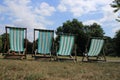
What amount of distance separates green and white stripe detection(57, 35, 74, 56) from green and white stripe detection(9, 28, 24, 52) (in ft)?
6.12

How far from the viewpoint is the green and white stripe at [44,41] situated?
1368cm

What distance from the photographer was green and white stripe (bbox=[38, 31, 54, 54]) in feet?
44.9

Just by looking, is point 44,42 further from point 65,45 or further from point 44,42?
point 65,45

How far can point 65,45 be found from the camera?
555 inches

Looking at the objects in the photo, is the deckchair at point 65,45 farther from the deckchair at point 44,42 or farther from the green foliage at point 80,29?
the green foliage at point 80,29

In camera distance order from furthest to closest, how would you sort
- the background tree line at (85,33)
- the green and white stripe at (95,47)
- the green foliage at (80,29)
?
the green foliage at (80,29)
the background tree line at (85,33)
the green and white stripe at (95,47)

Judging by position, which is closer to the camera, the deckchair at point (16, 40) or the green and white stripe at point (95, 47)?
the deckchair at point (16, 40)

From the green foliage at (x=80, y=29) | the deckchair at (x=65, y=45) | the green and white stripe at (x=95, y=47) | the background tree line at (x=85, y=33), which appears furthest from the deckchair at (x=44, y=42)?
the green foliage at (x=80, y=29)

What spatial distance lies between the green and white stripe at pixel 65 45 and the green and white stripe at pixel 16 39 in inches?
73.4

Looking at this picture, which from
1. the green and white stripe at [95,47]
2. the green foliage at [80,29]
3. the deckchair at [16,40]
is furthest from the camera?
the green foliage at [80,29]

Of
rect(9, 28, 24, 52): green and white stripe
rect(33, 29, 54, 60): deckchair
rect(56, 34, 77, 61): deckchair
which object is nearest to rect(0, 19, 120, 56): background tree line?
rect(56, 34, 77, 61): deckchair

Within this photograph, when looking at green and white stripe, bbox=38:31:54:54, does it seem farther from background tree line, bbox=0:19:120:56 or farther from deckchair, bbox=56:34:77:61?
background tree line, bbox=0:19:120:56

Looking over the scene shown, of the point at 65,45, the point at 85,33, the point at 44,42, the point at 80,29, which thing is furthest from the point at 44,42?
the point at 80,29

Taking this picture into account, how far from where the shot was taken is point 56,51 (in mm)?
13938
